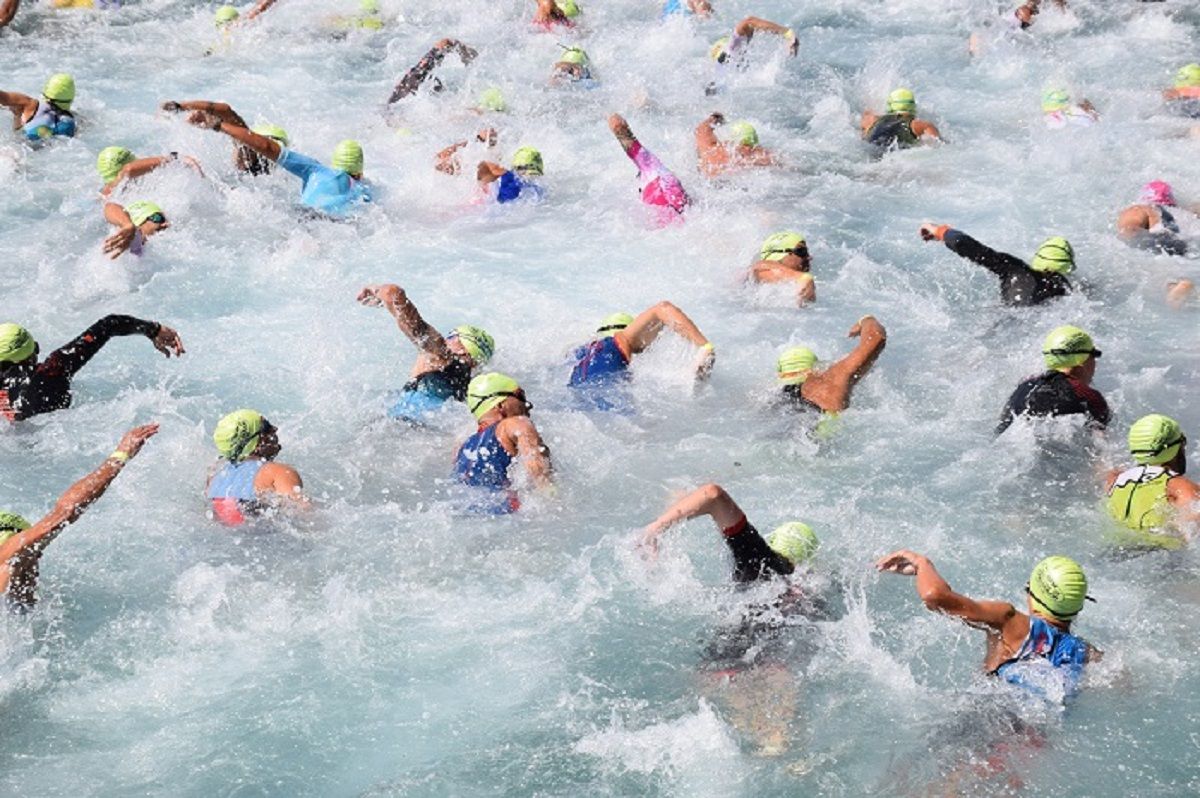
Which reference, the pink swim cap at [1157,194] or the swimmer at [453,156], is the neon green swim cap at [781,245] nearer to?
Answer: the pink swim cap at [1157,194]

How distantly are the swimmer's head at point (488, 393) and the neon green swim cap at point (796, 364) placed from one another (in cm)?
188

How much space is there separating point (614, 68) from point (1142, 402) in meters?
10.1

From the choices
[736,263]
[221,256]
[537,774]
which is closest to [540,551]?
[537,774]

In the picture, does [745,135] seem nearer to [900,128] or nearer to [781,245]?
[900,128]

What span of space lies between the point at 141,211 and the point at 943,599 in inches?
373

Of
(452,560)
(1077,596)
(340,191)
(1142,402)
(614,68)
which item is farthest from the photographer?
(614,68)

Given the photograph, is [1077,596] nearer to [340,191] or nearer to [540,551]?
[540,551]

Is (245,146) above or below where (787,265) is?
above

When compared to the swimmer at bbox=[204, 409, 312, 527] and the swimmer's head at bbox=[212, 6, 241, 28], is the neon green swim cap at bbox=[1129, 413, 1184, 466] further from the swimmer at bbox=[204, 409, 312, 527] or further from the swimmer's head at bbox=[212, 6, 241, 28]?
the swimmer's head at bbox=[212, 6, 241, 28]

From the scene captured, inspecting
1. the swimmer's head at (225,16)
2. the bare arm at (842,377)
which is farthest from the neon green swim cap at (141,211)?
the swimmer's head at (225,16)

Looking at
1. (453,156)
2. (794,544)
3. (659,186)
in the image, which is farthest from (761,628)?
(453,156)

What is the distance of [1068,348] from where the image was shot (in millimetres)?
9094

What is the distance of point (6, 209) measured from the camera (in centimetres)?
1413

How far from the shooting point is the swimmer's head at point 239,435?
871cm
